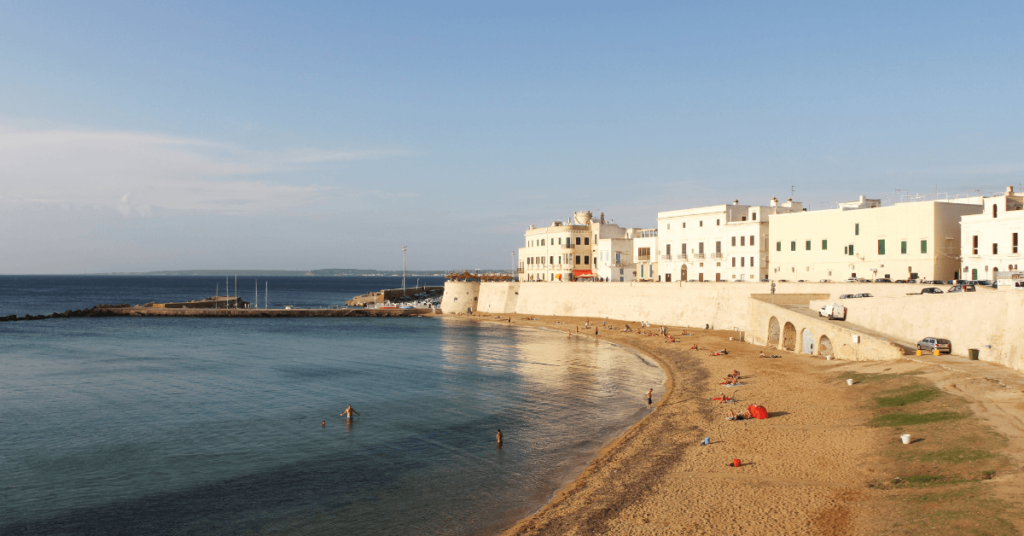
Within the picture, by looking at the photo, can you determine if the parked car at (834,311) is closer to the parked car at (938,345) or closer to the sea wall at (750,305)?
the sea wall at (750,305)

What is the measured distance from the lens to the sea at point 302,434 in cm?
2120

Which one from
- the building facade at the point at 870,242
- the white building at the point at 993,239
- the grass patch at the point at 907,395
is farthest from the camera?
the building facade at the point at 870,242

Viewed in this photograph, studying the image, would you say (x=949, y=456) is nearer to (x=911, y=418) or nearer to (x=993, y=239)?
(x=911, y=418)

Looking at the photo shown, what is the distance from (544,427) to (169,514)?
16.7m

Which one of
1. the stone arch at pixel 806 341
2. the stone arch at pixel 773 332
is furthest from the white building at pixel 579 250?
the stone arch at pixel 806 341

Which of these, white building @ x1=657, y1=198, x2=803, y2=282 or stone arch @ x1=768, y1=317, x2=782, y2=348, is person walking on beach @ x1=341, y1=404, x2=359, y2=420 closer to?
stone arch @ x1=768, y1=317, x2=782, y2=348

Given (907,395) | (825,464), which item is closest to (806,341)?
(907,395)

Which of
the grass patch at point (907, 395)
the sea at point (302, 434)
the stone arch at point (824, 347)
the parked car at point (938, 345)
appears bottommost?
the sea at point (302, 434)

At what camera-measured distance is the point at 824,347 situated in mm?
42188

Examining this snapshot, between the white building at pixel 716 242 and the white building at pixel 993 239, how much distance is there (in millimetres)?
19237

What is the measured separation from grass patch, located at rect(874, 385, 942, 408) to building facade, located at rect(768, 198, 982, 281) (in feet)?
97.0

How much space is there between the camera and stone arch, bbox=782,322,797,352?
46.8 meters

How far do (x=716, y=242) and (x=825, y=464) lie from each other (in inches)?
2076

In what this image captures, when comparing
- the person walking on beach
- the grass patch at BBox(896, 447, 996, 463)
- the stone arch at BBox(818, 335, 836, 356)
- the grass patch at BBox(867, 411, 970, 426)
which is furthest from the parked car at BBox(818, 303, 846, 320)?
the person walking on beach
